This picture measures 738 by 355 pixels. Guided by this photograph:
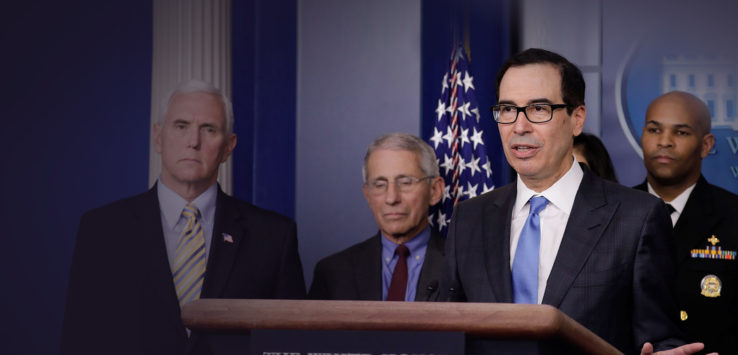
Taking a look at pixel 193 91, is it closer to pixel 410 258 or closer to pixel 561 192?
pixel 410 258

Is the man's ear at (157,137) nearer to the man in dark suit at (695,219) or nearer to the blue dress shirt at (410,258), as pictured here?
the blue dress shirt at (410,258)

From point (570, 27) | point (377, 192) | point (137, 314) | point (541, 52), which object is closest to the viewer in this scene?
point (541, 52)

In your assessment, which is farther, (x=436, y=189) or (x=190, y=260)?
(x=436, y=189)

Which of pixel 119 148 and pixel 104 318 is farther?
pixel 119 148

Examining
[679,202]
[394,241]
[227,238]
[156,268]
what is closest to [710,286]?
[679,202]

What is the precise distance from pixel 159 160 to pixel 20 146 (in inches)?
22.2

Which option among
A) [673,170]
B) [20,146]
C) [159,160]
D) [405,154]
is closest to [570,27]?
[673,170]

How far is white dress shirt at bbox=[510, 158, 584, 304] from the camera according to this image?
2306 mm

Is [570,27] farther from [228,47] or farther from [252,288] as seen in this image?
[252,288]

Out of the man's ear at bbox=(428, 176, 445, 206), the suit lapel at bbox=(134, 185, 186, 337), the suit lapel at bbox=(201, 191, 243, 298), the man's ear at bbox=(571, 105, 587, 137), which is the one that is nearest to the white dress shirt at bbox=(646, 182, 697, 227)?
the man's ear at bbox=(428, 176, 445, 206)

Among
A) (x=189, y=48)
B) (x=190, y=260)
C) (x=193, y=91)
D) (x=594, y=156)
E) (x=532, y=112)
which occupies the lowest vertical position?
(x=190, y=260)

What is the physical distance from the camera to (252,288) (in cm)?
324

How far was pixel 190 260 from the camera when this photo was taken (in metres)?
3.15

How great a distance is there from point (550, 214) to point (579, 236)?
0.43ft
